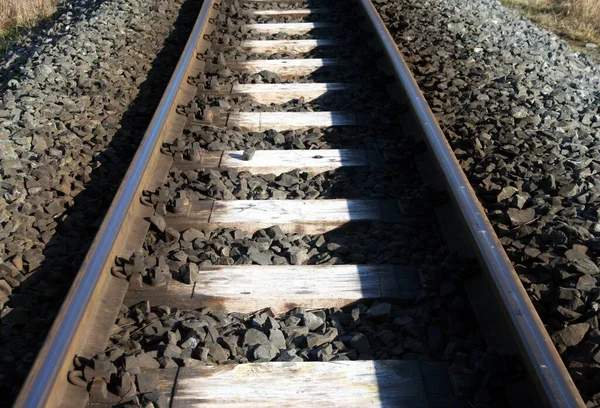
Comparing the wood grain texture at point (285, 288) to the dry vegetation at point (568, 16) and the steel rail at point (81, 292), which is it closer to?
the steel rail at point (81, 292)

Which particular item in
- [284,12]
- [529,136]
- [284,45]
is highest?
[529,136]

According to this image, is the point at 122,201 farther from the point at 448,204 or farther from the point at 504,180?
the point at 504,180

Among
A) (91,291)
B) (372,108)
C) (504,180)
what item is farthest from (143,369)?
(372,108)

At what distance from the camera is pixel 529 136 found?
177 inches

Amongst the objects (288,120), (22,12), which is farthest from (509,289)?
(22,12)

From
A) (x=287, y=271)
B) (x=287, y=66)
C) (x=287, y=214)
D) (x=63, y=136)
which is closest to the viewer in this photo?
(x=287, y=271)

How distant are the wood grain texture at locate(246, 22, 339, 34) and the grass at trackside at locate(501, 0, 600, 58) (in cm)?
267

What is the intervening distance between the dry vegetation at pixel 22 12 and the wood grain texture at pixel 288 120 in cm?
489

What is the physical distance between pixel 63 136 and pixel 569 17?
6.46m

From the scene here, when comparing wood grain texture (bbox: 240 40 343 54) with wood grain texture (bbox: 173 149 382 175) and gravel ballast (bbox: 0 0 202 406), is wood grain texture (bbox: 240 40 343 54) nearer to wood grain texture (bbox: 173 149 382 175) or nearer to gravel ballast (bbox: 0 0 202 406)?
gravel ballast (bbox: 0 0 202 406)

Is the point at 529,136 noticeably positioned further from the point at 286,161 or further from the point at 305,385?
the point at 305,385

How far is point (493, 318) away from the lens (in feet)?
9.24

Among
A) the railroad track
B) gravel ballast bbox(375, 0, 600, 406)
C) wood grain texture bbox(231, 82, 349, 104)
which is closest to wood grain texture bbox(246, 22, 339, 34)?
gravel ballast bbox(375, 0, 600, 406)

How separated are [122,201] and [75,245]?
0.36m
